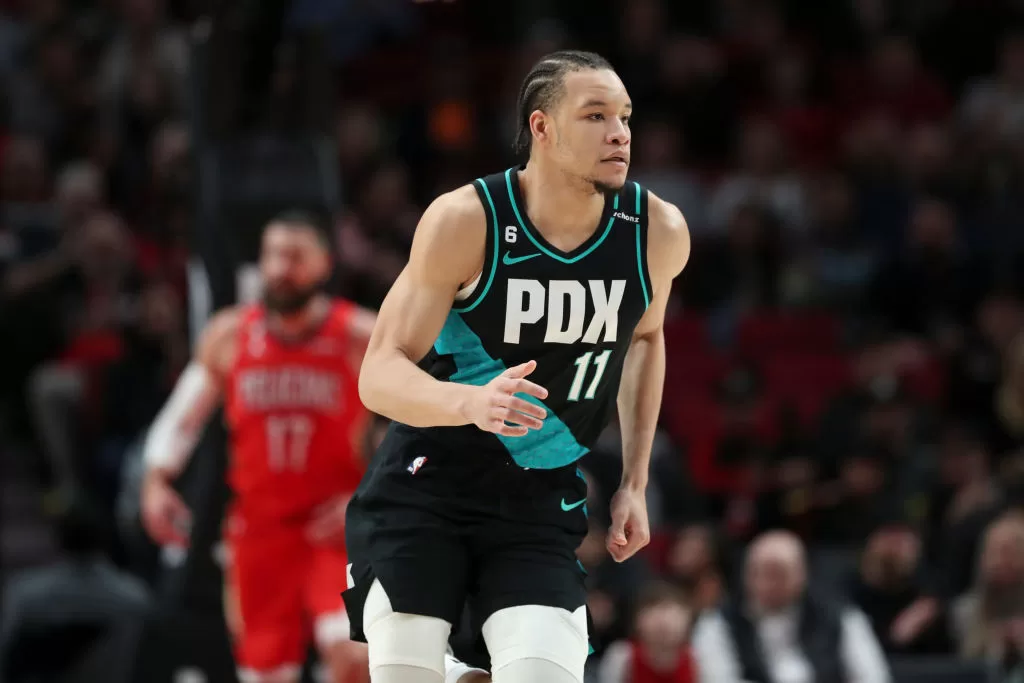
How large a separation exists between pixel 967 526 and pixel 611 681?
2751mm

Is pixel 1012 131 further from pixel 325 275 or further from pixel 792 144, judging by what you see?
pixel 325 275

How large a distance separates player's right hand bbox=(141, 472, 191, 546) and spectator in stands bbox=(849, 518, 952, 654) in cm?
421

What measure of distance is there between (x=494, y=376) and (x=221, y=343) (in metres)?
3.39

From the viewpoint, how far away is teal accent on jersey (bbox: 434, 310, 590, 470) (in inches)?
171

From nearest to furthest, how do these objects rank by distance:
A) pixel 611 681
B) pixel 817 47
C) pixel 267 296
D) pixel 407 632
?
pixel 407 632 → pixel 267 296 → pixel 611 681 → pixel 817 47

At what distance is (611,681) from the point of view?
8.16 metres

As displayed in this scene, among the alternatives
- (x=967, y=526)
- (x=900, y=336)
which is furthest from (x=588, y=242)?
(x=900, y=336)

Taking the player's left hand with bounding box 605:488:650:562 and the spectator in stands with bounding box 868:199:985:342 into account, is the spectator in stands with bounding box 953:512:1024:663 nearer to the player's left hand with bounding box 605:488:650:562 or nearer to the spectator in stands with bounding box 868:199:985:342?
the spectator in stands with bounding box 868:199:985:342

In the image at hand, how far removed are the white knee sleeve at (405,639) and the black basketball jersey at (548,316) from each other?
0.51 metres

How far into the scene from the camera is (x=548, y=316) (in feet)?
14.0

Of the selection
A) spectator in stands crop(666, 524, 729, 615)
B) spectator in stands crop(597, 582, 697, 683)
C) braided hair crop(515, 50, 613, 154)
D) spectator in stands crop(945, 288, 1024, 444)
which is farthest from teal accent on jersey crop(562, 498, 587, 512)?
spectator in stands crop(945, 288, 1024, 444)

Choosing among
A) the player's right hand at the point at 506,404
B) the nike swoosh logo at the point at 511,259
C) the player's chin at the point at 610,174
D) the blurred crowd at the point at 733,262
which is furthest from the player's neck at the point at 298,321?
the player's right hand at the point at 506,404

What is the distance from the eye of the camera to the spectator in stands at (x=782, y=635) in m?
8.30

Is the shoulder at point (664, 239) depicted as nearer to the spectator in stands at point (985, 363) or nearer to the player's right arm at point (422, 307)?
the player's right arm at point (422, 307)
